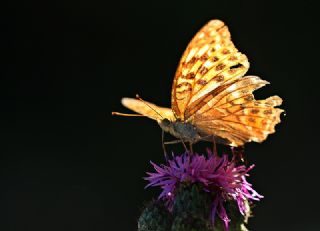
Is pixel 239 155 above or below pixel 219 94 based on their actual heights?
below

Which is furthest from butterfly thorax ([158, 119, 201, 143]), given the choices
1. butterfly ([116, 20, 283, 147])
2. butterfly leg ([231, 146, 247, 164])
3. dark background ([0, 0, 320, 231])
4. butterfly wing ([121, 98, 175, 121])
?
dark background ([0, 0, 320, 231])

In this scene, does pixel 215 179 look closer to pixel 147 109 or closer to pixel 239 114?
pixel 239 114

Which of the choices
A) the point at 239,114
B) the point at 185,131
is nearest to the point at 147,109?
the point at 185,131

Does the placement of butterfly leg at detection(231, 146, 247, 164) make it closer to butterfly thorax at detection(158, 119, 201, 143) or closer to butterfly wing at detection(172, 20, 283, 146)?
butterfly wing at detection(172, 20, 283, 146)

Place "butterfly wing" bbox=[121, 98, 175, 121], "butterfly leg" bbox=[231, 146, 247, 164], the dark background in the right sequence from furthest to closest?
1. the dark background
2. "butterfly wing" bbox=[121, 98, 175, 121]
3. "butterfly leg" bbox=[231, 146, 247, 164]

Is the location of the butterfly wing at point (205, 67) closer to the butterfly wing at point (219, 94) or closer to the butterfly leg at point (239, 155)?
the butterfly wing at point (219, 94)

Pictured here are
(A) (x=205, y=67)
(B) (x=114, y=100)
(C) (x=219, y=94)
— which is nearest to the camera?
(C) (x=219, y=94)

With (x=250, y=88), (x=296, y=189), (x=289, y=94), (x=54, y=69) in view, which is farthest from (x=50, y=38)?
(x=250, y=88)
